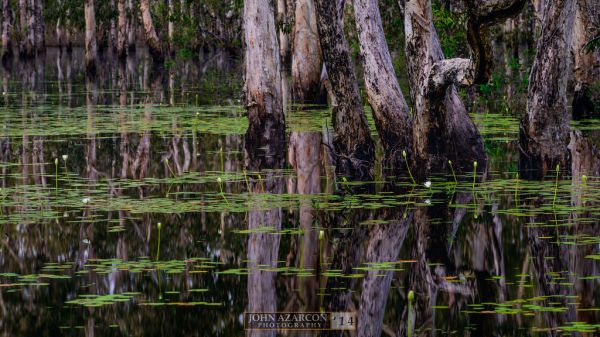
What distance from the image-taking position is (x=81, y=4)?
66.6 metres

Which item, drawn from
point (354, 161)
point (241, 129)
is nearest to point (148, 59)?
point (241, 129)

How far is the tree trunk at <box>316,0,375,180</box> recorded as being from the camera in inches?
630

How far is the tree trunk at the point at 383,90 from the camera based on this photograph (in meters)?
15.7

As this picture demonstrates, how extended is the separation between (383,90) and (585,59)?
746cm

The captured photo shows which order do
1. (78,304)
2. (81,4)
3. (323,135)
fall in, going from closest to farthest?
(78,304) → (323,135) → (81,4)

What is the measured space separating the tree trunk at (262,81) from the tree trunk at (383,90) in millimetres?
2144

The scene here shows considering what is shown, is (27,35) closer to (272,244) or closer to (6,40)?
(6,40)

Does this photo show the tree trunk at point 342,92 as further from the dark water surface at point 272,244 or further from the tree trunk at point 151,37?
the tree trunk at point 151,37

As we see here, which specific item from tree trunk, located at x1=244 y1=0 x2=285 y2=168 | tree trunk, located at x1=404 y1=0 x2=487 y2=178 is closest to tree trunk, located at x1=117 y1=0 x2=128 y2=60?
tree trunk, located at x1=244 y1=0 x2=285 y2=168

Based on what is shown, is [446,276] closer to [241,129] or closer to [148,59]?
[241,129]

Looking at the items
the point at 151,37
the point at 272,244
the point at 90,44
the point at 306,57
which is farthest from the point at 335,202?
the point at 151,37

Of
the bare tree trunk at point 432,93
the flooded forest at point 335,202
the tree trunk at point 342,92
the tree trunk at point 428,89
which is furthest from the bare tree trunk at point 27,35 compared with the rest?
the tree trunk at point 428,89

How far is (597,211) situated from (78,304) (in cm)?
547

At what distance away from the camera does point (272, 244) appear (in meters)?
10.4
